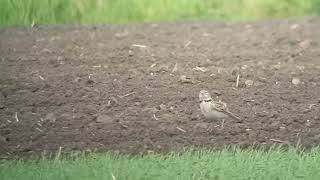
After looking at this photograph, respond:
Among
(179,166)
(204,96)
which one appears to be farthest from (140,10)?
(179,166)

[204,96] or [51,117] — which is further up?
[204,96]

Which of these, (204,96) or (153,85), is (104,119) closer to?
(153,85)

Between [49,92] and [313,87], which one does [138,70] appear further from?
[313,87]

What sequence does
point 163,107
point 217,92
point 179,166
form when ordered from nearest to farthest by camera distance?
point 179,166 → point 163,107 → point 217,92

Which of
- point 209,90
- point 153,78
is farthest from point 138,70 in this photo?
point 209,90

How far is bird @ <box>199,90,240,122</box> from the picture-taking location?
4.20 meters

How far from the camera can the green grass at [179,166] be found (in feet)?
11.8

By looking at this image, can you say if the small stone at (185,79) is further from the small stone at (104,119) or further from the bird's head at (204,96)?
the small stone at (104,119)

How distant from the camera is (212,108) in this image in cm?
420

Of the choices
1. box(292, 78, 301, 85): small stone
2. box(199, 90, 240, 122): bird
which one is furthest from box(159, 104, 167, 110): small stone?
box(292, 78, 301, 85): small stone

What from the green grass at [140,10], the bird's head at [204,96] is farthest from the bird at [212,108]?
the green grass at [140,10]

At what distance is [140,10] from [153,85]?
53.3 inches

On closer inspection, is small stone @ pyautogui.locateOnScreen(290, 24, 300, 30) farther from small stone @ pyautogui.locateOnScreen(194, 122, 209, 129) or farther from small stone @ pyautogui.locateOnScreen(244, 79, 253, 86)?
small stone @ pyautogui.locateOnScreen(194, 122, 209, 129)

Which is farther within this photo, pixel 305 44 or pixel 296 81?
pixel 305 44
